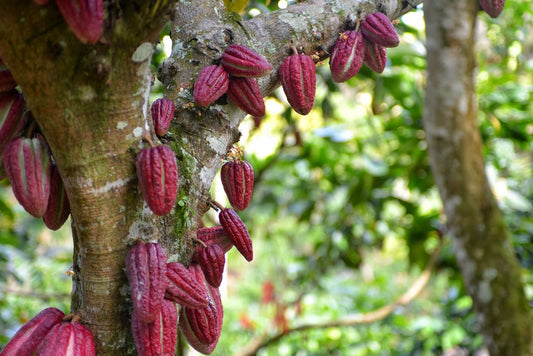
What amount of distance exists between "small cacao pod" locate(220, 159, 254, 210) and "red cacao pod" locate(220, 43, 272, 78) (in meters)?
0.16

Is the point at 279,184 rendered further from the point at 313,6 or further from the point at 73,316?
the point at 73,316

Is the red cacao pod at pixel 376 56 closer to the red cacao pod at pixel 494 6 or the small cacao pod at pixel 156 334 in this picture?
the red cacao pod at pixel 494 6

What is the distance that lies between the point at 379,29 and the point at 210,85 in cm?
35

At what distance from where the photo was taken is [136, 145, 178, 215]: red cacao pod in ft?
1.91

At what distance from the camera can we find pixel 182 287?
0.64 meters

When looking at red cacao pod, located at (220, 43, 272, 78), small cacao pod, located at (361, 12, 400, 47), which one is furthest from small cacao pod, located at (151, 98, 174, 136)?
small cacao pod, located at (361, 12, 400, 47)

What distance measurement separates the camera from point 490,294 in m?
1.70

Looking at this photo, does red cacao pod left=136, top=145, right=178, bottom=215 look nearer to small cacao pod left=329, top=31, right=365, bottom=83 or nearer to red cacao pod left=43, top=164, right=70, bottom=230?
red cacao pod left=43, top=164, right=70, bottom=230

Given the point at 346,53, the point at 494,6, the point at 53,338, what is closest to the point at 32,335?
the point at 53,338

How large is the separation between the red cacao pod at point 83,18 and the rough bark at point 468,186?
1.49 m

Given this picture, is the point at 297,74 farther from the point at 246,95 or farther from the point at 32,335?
the point at 32,335

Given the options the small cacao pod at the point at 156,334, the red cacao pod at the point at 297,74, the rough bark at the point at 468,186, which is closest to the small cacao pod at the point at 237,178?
the red cacao pod at the point at 297,74

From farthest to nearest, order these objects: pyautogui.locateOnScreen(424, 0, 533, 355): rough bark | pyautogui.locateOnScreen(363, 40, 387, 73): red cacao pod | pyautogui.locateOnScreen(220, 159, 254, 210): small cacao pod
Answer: pyautogui.locateOnScreen(424, 0, 533, 355): rough bark → pyautogui.locateOnScreen(363, 40, 387, 73): red cacao pod → pyautogui.locateOnScreen(220, 159, 254, 210): small cacao pod

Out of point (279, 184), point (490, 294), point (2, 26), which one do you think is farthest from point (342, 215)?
point (2, 26)
